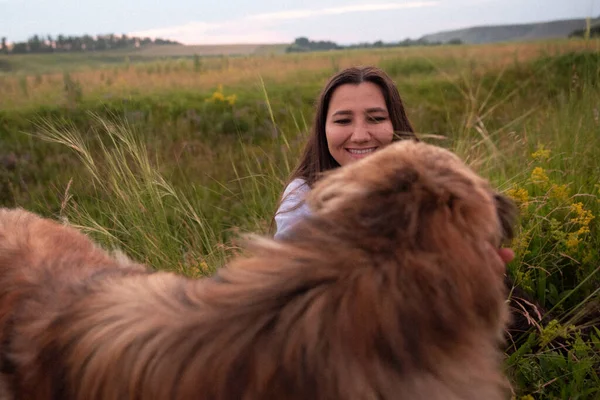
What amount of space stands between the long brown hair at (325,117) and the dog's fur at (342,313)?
1.79 metres

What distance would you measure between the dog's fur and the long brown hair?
1790 millimetres

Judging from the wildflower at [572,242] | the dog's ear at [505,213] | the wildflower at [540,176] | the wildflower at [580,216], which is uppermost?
the dog's ear at [505,213]

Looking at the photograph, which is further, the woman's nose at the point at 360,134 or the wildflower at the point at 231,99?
the wildflower at the point at 231,99

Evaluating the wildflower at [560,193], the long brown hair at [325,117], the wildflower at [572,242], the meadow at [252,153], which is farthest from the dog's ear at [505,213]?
the wildflower at [560,193]

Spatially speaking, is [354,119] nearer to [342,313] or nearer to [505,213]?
[505,213]

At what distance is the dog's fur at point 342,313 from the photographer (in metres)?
1.19

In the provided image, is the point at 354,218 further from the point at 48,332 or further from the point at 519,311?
the point at 519,311

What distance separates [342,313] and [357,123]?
6.83 feet

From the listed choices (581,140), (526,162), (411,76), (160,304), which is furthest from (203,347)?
(411,76)

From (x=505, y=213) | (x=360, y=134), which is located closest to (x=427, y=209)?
(x=505, y=213)

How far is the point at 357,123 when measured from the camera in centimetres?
314

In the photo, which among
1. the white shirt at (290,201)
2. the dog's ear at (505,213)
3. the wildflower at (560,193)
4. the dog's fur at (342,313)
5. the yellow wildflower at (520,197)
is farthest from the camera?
the wildflower at (560,193)

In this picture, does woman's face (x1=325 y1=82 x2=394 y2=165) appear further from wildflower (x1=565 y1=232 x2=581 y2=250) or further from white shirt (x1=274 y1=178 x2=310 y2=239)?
wildflower (x1=565 y1=232 x2=581 y2=250)

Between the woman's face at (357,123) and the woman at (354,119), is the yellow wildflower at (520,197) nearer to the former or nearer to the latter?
the woman at (354,119)
